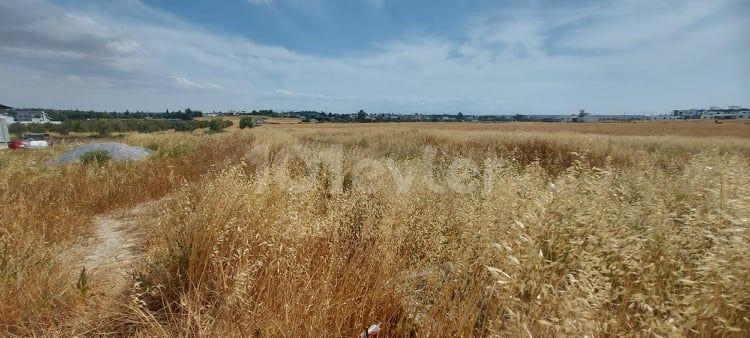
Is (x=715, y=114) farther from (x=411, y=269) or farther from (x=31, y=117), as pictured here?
(x=31, y=117)

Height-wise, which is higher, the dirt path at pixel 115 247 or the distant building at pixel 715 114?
the distant building at pixel 715 114

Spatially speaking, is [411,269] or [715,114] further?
[715,114]

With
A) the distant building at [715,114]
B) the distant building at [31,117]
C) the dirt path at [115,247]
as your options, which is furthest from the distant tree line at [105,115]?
the distant building at [715,114]

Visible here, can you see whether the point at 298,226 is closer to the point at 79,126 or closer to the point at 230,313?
the point at 230,313

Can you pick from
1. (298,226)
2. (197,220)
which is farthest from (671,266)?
(197,220)

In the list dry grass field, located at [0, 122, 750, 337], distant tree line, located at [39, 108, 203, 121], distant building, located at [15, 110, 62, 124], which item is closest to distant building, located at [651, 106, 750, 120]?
dry grass field, located at [0, 122, 750, 337]

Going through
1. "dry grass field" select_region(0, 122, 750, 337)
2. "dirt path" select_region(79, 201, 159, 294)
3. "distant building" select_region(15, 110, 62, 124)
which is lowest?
"dirt path" select_region(79, 201, 159, 294)

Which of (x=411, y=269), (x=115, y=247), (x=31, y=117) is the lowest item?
(x=115, y=247)

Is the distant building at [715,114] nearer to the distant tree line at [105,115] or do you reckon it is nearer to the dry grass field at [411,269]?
the dry grass field at [411,269]

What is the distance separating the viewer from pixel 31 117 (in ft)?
228

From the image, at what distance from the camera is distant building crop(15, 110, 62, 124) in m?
67.9

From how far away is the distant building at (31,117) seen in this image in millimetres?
67875

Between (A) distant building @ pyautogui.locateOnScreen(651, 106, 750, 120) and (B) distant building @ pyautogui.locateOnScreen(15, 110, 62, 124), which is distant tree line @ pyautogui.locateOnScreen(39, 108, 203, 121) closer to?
(B) distant building @ pyautogui.locateOnScreen(15, 110, 62, 124)

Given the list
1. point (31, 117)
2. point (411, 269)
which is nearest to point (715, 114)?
point (411, 269)
